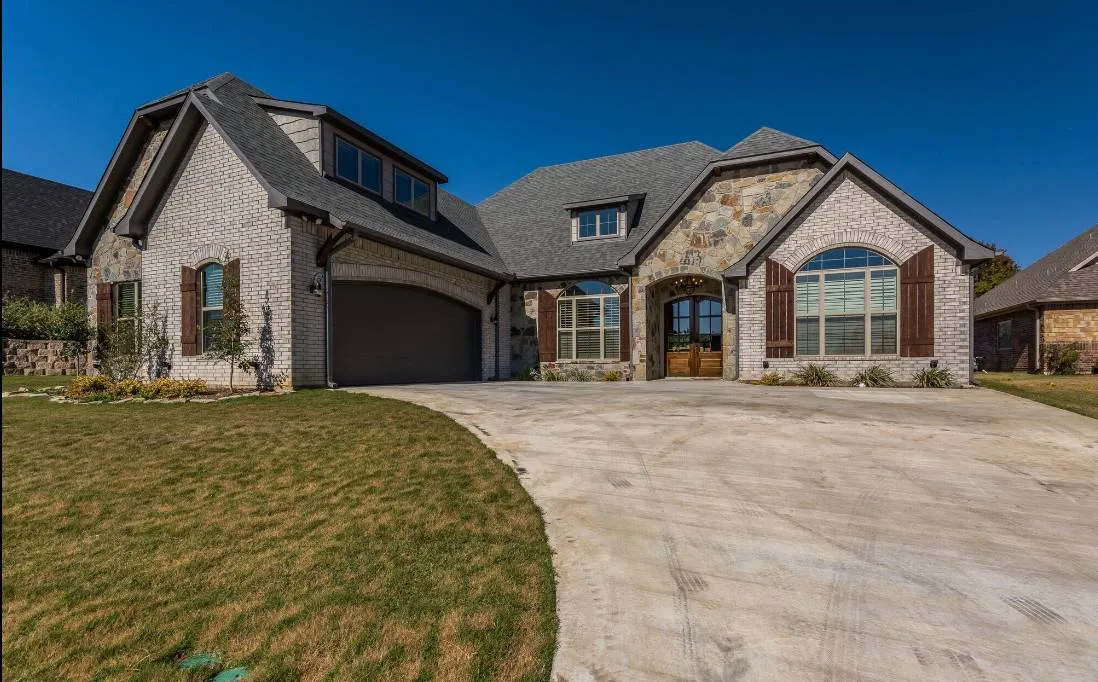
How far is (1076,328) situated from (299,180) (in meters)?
26.9

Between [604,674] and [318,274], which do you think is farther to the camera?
[318,274]

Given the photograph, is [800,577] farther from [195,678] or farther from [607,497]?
[195,678]

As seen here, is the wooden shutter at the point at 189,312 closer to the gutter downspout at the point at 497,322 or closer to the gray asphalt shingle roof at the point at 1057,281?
the gutter downspout at the point at 497,322

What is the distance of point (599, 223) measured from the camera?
699 inches

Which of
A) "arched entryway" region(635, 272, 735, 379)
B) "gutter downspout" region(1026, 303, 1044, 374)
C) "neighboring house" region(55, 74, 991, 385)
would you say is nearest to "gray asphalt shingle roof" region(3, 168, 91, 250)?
"neighboring house" region(55, 74, 991, 385)

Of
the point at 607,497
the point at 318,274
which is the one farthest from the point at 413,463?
the point at 318,274

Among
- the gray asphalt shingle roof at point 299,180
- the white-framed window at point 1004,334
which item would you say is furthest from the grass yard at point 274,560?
the white-framed window at point 1004,334

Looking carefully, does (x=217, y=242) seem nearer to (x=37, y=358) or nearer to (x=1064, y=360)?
(x=37, y=358)

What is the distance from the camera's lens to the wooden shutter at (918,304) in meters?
12.2

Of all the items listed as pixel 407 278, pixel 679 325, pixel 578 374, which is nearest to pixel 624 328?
pixel 578 374

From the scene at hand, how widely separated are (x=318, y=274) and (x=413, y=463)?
767cm

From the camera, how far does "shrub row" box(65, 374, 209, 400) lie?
382 inches

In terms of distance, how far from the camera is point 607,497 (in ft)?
13.9

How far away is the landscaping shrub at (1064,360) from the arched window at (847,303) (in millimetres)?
12415
